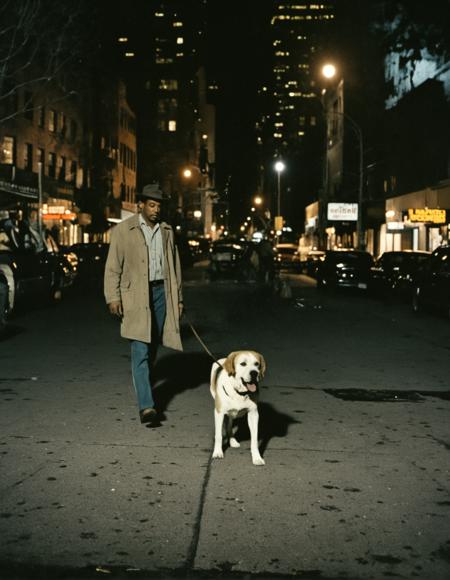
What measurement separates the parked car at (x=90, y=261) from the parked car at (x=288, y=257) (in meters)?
17.3

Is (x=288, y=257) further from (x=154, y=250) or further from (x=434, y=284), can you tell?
(x=154, y=250)

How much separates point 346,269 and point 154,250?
73.3 ft

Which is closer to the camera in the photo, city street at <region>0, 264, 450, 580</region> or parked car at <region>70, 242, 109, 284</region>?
city street at <region>0, 264, 450, 580</region>

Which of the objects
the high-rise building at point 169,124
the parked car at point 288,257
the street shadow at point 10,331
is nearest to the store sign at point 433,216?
the parked car at point 288,257

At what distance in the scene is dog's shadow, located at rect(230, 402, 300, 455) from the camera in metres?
7.00

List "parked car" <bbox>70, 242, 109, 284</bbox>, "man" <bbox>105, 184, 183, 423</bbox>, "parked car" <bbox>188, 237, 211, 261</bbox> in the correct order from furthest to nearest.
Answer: "parked car" <bbox>188, 237, 211, 261</bbox>, "parked car" <bbox>70, 242, 109, 284</bbox>, "man" <bbox>105, 184, 183, 423</bbox>

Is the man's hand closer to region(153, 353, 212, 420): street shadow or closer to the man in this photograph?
the man

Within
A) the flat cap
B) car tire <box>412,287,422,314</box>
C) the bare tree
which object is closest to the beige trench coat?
the flat cap

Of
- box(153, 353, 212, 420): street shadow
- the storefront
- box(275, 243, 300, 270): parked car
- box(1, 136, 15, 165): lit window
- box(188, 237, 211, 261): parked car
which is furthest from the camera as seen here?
box(188, 237, 211, 261): parked car

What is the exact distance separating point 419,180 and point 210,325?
31.2 metres

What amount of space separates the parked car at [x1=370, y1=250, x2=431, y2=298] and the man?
2070cm

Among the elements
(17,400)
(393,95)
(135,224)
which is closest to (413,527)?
(135,224)

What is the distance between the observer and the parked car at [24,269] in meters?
17.1

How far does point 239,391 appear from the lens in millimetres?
5957
